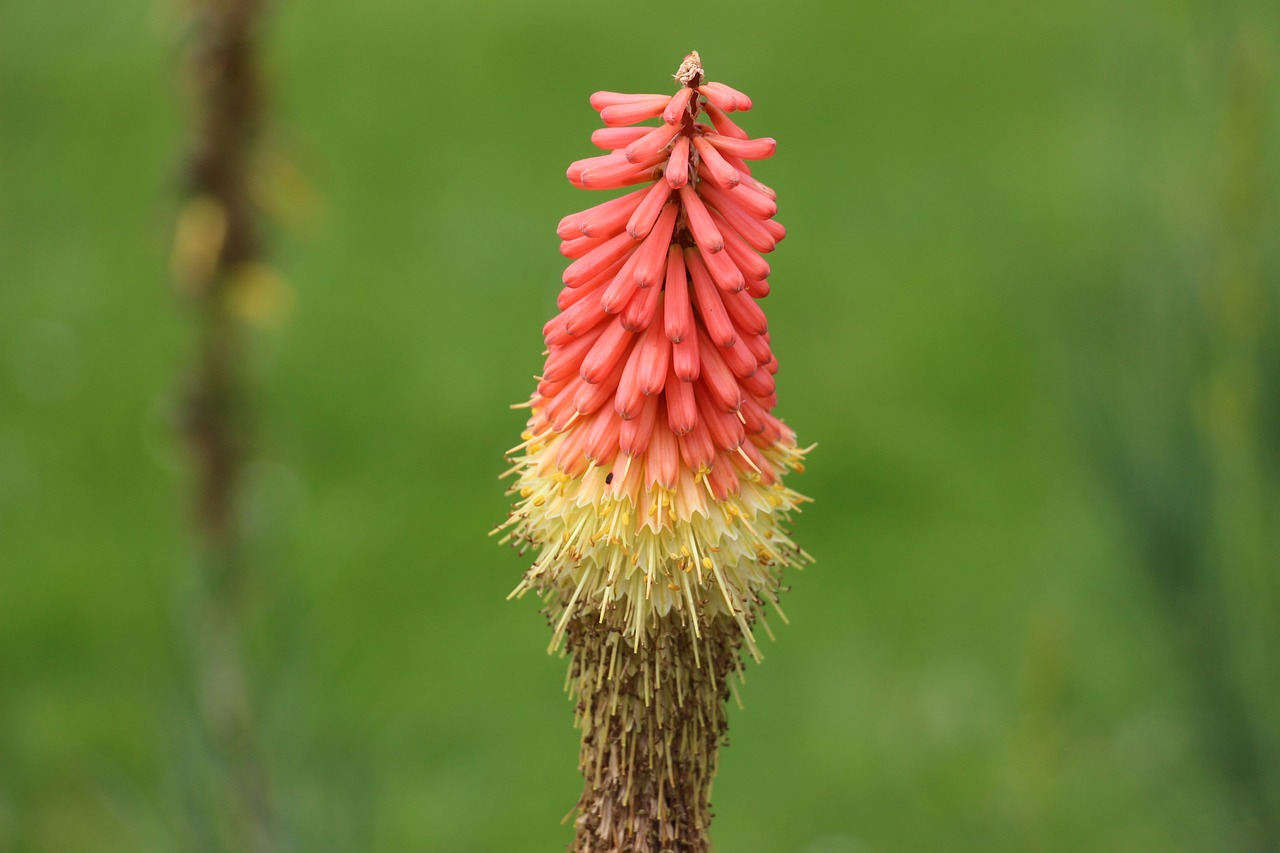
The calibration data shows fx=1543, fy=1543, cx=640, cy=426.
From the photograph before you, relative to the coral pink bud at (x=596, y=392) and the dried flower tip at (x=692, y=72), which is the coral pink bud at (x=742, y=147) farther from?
the coral pink bud at (x=596, y=392)

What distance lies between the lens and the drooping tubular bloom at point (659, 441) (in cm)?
196

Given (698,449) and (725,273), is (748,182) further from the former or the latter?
(698,449)

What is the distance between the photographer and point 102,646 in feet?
23.5

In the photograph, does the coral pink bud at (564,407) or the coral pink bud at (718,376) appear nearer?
the coral pink bud at (718,376)

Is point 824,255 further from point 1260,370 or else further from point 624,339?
point 624,339

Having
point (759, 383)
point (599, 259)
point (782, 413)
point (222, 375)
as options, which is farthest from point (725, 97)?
point (782, 413)

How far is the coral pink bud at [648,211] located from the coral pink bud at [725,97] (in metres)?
0.12

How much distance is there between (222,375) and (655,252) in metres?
3.22

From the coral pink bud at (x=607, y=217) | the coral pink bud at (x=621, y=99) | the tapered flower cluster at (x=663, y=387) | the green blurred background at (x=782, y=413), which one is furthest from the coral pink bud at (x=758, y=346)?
the green blurred background at (x=782, y=413)

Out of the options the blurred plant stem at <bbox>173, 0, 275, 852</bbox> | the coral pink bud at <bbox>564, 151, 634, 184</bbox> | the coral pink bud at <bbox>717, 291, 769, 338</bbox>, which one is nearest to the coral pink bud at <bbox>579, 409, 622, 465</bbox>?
the coral pink bud at <bbox>717, 291, 769, 338</bbox>

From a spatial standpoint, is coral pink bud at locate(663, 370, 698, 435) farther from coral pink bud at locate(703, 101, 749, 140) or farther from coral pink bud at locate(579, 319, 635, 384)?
coral pink bud at locate(703, 101, 749, 140)

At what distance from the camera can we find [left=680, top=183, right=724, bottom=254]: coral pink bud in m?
1.90

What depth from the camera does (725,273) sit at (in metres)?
1.92

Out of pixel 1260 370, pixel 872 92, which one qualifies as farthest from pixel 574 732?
pixel 872 92
